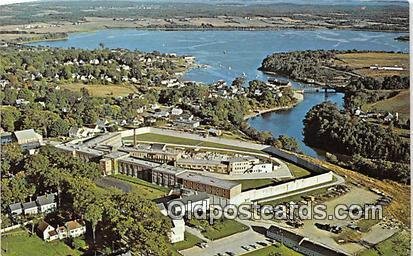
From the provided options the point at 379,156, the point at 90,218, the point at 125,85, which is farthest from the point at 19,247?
the point at 125,85

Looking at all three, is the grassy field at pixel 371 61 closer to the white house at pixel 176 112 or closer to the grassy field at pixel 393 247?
the white house at pixel 176 112

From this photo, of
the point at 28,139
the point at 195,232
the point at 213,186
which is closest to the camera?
the point at 195,232

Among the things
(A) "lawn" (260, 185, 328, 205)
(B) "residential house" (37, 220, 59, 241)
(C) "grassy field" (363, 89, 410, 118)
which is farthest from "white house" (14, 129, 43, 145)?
(C) "grassy field" (363, 89, 410, 118)

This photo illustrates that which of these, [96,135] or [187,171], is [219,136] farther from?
[187,171]

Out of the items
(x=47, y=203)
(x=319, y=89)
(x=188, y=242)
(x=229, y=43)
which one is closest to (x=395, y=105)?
(x=319, y=89)

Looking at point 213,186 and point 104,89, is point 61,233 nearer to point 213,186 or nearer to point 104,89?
point 213,186

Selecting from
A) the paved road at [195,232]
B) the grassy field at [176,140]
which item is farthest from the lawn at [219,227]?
the grassy field at [176,140]
